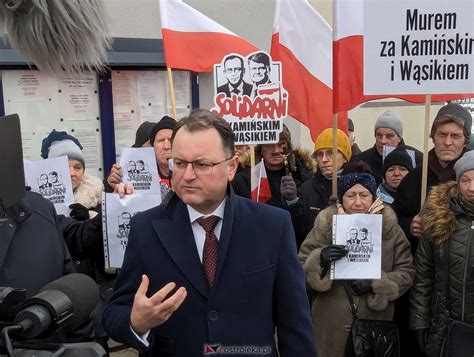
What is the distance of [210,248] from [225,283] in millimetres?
142

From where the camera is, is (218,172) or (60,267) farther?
(60,267)

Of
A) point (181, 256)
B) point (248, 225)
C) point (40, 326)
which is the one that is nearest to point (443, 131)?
point (248, 225)

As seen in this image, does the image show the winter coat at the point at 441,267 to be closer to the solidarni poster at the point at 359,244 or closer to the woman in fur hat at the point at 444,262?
the woman in fur hat at the point at 444,262

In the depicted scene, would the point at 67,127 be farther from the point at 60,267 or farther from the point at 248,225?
the point at 248,225

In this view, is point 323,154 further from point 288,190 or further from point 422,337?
point 422,337

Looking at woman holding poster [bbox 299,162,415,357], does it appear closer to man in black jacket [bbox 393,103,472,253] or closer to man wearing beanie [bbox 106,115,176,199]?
man in black jacket [bbox 393,103,472,253]

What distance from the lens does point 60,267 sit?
8.23ft

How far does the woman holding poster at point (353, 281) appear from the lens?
3.29 metres

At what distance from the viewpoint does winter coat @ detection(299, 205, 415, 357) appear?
3285 millimetres

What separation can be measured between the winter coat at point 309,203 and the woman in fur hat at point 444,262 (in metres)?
0.86

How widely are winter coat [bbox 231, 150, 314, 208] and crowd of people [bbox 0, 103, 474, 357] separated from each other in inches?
0.4

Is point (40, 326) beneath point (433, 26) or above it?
beneath

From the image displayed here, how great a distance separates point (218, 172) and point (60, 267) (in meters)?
0.99

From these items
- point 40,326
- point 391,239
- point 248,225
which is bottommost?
point 391,239
